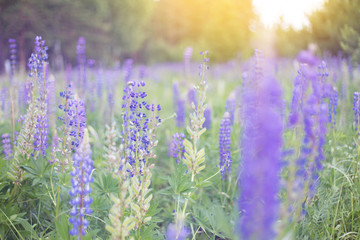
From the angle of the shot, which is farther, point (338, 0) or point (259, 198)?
point (338, 0)

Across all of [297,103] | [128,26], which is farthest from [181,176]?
[128,26]

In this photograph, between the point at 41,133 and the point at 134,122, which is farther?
the point at 41,133

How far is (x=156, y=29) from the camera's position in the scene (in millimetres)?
33750

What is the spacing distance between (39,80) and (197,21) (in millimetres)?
35403

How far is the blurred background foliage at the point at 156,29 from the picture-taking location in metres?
4.15

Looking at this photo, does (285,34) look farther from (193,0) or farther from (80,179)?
(193,0)

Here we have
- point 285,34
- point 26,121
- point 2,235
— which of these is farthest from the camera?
point 285,34

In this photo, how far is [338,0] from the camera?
173 inches

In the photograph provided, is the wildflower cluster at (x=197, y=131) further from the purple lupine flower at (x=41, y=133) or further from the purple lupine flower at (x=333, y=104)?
the purple lupine flower at (x=333, y=104)

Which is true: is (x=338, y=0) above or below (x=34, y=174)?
above

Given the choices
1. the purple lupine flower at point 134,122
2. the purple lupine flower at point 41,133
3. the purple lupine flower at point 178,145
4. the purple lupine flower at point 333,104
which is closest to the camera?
the purple lupine flower at point 134,122

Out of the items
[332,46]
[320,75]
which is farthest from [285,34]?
[320,75]

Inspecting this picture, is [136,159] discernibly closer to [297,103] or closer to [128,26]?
[297,103]

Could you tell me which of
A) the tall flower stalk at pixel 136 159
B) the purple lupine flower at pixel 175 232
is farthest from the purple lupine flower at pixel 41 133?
the purple lupine flower at pixel 175 232
